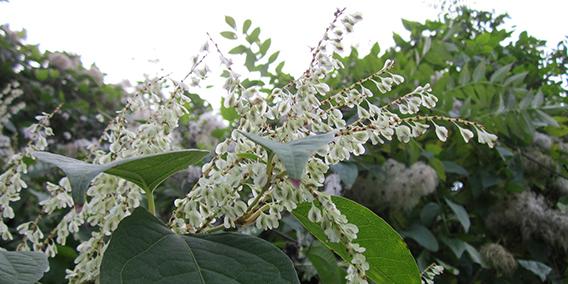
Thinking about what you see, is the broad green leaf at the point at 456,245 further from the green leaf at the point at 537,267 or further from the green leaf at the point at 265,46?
the green leaf at the point at 265,46

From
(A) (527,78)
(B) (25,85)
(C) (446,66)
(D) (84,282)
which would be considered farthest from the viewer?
(B) (25,85)

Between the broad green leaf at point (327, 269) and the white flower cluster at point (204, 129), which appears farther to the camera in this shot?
the white flower cluster at point (204, 129)

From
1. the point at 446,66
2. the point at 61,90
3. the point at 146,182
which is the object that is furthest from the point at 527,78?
the point at 61,90

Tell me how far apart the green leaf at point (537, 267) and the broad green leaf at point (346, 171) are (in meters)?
0.54

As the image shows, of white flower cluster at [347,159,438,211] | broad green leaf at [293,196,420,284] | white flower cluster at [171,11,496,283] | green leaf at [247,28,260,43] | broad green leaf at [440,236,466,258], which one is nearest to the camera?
white flower cluster at [171,11,496,283]

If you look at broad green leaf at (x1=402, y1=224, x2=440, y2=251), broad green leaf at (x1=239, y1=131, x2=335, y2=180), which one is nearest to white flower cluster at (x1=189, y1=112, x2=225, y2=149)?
broad green leaf at (x1=402, y1=224, x2=440, y2=251)

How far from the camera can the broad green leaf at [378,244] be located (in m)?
0.68

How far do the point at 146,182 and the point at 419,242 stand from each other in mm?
1123

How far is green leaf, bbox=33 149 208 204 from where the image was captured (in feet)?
1.57

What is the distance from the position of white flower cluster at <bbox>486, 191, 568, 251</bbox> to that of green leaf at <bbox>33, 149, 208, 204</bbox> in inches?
55.7

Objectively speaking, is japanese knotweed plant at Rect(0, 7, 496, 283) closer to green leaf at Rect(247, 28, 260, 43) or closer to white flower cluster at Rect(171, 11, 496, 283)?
white flower cluster at Rect(171, 11, 496, 283)

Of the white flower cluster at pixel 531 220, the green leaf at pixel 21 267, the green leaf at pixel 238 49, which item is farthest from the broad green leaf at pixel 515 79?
the green leaf at pixel 21 267

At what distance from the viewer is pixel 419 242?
1598 mm

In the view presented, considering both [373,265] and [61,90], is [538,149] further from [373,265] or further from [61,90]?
[61,90]
